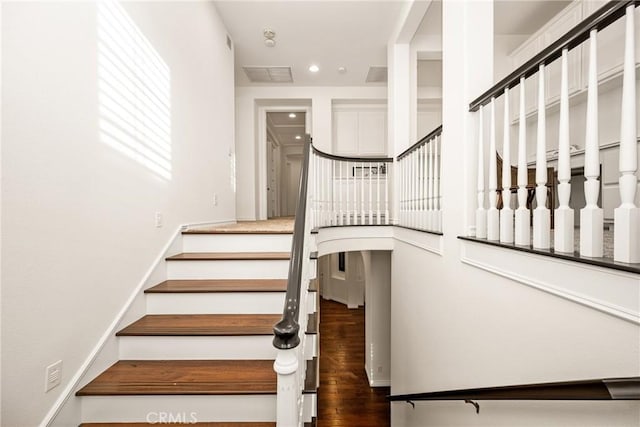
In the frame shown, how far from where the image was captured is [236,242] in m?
2.68

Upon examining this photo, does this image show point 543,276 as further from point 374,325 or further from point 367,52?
point 367,52

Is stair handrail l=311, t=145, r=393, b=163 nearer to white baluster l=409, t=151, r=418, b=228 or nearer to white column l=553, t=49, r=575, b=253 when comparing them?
white baluster l=409, t=151, r=418, b=228

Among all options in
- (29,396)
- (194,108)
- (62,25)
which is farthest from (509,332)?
(194,108)

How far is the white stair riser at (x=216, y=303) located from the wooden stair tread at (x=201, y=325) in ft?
0.11

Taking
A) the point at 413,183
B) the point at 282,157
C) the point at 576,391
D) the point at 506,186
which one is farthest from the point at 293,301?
the point at 282,157

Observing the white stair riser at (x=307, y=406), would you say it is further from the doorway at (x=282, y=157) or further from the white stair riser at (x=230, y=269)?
the doorway at (x=282, y=157)

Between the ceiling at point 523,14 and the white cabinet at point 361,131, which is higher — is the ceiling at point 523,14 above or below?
above

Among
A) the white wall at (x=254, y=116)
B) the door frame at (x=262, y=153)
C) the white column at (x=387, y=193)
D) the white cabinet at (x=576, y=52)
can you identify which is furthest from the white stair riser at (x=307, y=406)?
the door frame at (x=262, y=153)

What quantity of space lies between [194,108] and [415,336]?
10.4 ft

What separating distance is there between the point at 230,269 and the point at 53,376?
1.17 metres

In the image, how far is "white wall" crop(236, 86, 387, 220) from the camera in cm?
588

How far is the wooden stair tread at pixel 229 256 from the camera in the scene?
238 centimetres

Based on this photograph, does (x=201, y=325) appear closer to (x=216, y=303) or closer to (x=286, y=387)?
(x=216, y=303)

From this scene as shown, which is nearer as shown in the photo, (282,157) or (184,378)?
(184,378)
